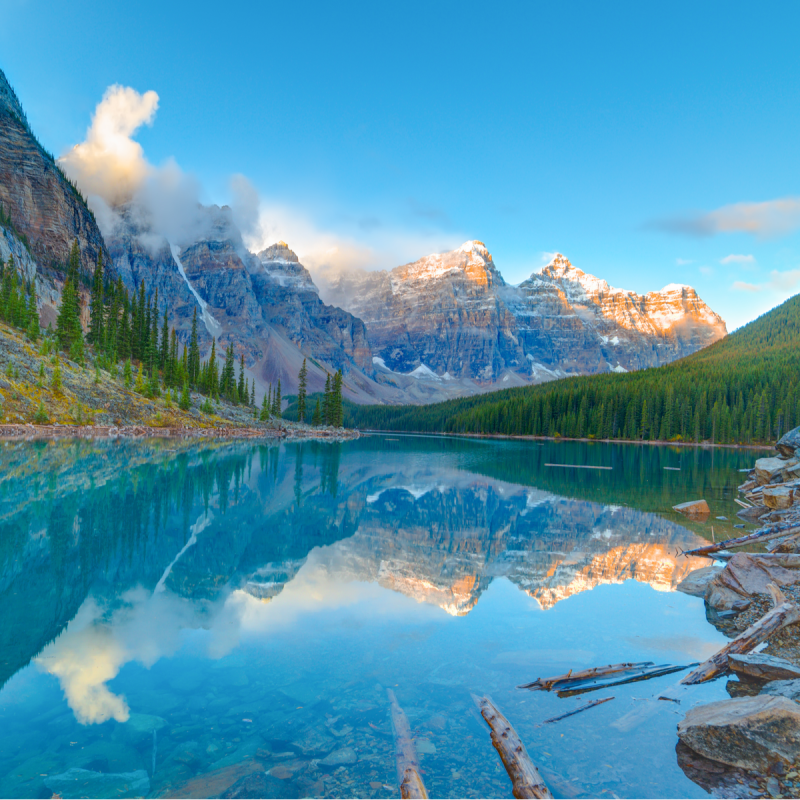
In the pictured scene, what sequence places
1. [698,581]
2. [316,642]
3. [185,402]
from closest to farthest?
[316,642], [698,581], [185,402]

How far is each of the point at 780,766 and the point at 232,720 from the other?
7.66 metres

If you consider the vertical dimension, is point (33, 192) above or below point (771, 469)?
above

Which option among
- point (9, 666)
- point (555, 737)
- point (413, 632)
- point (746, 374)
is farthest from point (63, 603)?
point (746, 374)

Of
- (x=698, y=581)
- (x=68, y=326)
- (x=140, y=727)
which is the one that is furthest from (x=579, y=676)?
(x=68, y=326)

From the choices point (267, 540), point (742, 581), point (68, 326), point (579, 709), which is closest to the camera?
point (579, 709)

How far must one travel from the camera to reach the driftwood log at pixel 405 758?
252 inches

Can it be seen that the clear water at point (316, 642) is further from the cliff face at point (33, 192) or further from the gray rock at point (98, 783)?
the cliff face at point (33, 192)

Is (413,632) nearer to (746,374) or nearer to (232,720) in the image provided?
(232,720)

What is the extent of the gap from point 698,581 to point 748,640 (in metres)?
5.64

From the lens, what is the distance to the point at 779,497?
27.8 meters

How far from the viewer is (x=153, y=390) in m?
92.8

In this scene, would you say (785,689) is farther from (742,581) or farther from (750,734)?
(742,581)

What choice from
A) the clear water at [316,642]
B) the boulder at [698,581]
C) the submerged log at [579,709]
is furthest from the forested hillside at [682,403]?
the submerged log at [579,709]

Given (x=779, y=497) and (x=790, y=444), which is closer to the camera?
(x=779, y=497)
